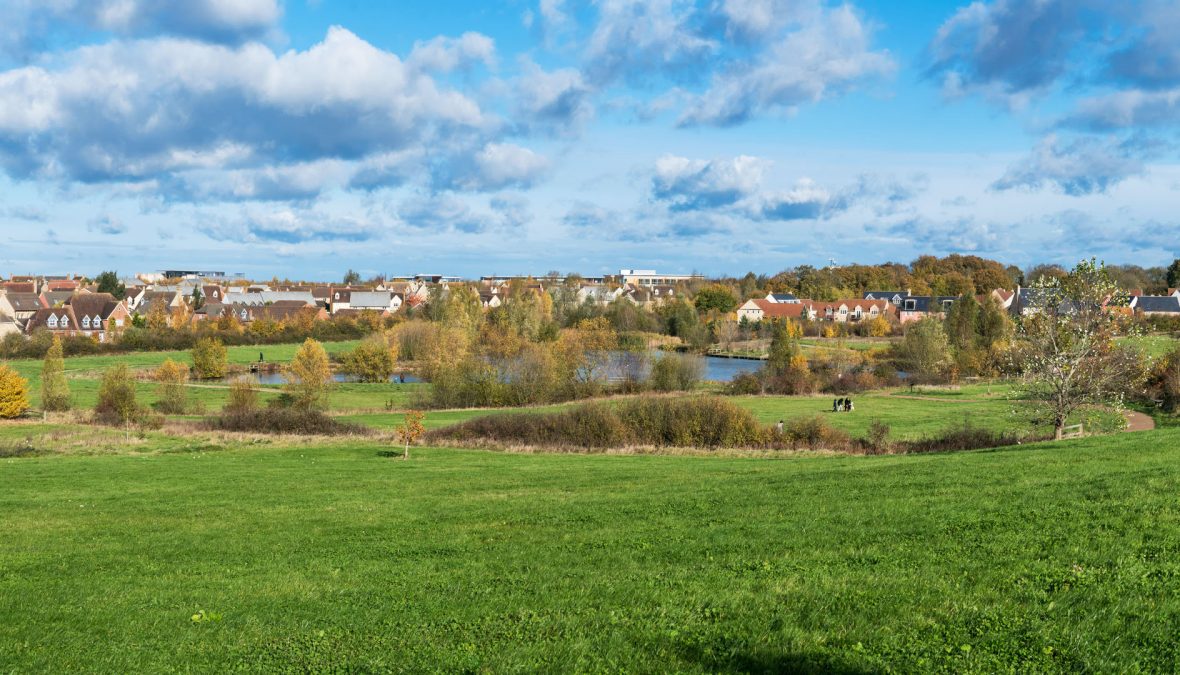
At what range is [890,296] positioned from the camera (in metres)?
173

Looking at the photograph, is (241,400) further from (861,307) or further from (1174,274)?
(1174,274)

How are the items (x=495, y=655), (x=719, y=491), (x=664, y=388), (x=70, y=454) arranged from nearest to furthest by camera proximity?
1. (x=495, y=655)
2. (x=719, y=491)
3. (x=70, y=454)
4. (x=664, y=388)

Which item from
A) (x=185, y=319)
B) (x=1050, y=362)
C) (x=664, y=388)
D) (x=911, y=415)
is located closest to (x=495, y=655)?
(x=1050, y=362)

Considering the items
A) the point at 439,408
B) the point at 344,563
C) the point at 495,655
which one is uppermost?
the point at 495,655

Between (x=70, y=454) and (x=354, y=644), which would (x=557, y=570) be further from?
(x=70, y=454)

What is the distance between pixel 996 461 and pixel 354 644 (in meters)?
17.7

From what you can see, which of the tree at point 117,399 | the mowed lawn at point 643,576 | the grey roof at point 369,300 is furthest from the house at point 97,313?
Answer: the mowed lawn at point 643,576

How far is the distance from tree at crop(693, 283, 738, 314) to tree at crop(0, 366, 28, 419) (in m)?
116

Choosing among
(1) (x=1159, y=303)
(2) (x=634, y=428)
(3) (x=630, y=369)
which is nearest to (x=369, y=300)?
(3) (x=630, y=369)

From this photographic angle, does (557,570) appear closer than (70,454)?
Yes

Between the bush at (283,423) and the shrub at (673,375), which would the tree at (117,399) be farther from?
the shrub at (673,375)

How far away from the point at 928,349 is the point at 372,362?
60356mm

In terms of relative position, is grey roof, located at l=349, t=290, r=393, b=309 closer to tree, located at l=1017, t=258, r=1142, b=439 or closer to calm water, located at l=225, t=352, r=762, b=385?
calm water, located at l=225, t=352, r=762, b=385

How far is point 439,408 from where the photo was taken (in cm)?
6625
